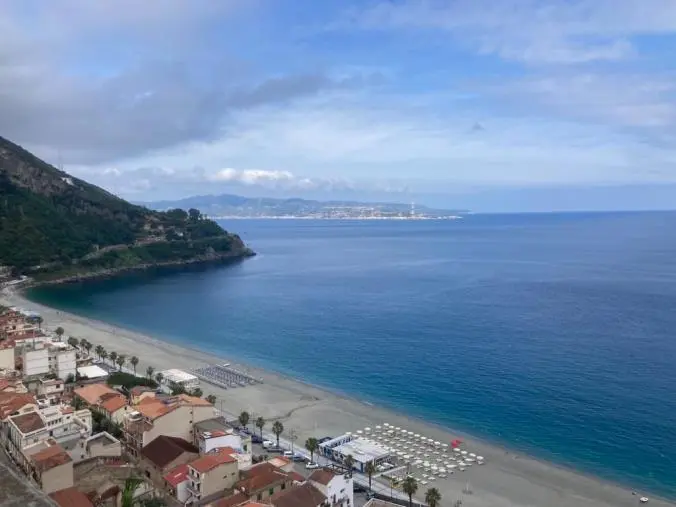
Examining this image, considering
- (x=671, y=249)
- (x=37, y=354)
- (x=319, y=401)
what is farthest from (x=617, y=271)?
(x=37, y=354)

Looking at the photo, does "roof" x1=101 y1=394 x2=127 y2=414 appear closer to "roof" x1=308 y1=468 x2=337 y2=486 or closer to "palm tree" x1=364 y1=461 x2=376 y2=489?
"roof" x1=308 y1=468 x2=337 y2=486

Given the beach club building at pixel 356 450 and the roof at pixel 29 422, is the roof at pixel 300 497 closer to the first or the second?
the beach club building at pixel 356 450

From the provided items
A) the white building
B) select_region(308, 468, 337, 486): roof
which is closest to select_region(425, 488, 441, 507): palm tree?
select_region(308, 468, 337, 486): roof

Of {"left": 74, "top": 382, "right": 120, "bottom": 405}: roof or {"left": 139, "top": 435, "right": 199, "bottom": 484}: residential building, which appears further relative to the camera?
{"left": 74, "top": 382, "right": 120, "bottom": 405}: roof

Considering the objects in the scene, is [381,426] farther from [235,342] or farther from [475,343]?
[235,342]

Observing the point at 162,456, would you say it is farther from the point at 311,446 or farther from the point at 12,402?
the point at 12,402
